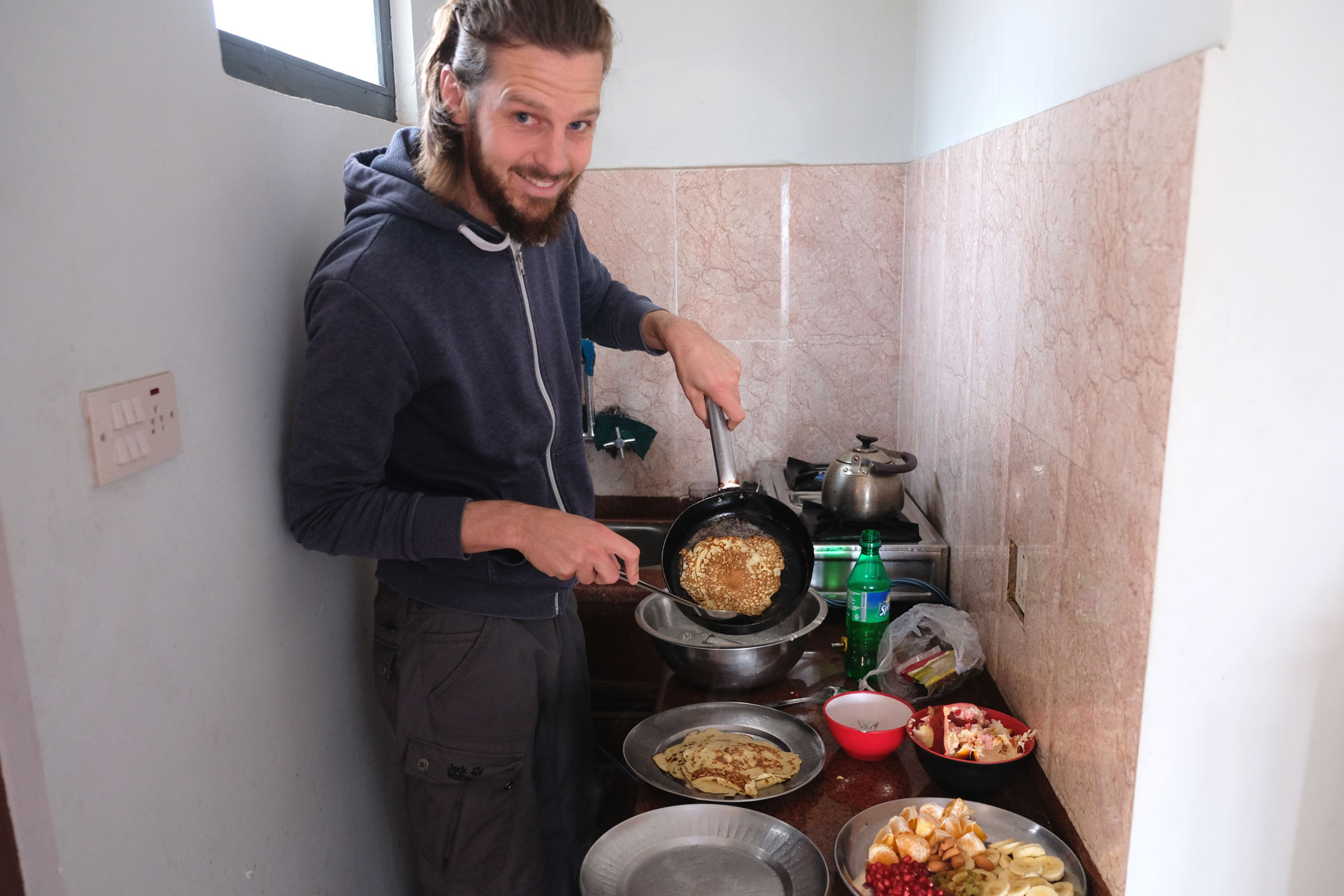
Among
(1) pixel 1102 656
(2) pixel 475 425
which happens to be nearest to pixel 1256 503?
(1) pixel 1102 656

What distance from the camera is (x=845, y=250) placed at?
7.87ft

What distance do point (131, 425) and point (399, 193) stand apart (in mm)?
488

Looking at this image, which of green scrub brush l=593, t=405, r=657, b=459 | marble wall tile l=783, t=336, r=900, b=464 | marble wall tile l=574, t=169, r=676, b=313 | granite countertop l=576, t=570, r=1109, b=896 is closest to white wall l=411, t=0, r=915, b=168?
marble wall tile l=574, t=169, r=676, b=313

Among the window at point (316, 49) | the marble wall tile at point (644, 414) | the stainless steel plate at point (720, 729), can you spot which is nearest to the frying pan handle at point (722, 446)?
the stainless steel plate at point (720, 729)

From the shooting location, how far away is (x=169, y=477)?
1.09 metres

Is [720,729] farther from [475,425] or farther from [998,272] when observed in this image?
[998,272]

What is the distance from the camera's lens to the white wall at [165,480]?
0.88 metres

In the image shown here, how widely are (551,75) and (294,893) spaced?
4.02 feet

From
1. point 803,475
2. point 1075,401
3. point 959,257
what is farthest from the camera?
point 803,475

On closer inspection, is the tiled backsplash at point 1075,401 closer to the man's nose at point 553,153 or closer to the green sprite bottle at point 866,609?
the green sprite bottle at point 866,609

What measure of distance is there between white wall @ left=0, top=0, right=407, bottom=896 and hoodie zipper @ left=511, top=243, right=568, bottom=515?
0.35m

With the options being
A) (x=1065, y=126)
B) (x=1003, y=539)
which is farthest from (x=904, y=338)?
(x=1065, y=126)

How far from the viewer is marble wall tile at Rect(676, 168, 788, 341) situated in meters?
2.39

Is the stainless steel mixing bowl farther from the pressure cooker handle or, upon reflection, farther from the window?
the window
